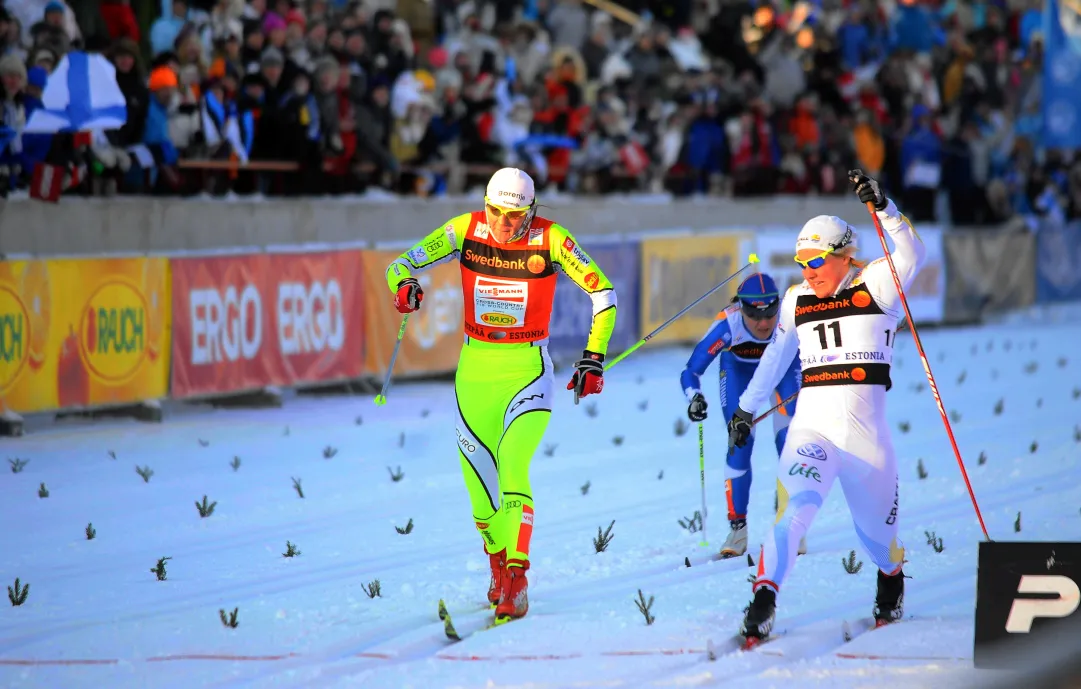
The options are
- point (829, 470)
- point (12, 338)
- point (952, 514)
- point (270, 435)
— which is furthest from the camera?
point (270, 435)

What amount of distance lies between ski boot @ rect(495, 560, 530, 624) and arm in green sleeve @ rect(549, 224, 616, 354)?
124 cm

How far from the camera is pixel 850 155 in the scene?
84.2 feet

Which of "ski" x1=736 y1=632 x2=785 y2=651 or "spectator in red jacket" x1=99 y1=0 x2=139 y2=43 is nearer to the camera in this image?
"ski" x1=736 y1=632 x2=785 y2=651

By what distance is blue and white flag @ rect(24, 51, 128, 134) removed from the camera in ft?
47.2

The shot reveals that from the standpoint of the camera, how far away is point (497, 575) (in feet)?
26.9

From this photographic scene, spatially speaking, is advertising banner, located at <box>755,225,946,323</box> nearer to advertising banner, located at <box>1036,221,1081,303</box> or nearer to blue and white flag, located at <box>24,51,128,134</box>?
advertising banner, located at <box>1036,221,1081,303</box>

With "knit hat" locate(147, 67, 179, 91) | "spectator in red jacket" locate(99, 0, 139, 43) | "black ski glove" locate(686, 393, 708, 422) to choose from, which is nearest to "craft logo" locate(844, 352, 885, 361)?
"black ski glove" locate(686, 393, 708, 422)

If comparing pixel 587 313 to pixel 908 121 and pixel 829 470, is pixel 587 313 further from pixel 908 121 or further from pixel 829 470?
pixel 829 470

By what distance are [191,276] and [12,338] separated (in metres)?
2.15

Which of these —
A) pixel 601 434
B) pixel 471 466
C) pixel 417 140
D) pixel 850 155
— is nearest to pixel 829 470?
pixel 471 466

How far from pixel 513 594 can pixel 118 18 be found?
1014cm

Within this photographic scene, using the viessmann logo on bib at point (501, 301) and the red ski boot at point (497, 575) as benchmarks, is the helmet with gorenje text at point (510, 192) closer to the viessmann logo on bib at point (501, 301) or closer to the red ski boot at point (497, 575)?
the viessmann logo on bib at point (501, 301)

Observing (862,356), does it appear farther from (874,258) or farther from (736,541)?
(874,258)

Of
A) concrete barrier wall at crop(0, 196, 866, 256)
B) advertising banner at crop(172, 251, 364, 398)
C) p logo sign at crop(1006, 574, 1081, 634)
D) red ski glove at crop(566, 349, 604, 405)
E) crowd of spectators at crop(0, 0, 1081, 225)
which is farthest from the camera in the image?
crowd of spectators at crop(0, 0, 1081, 225)
